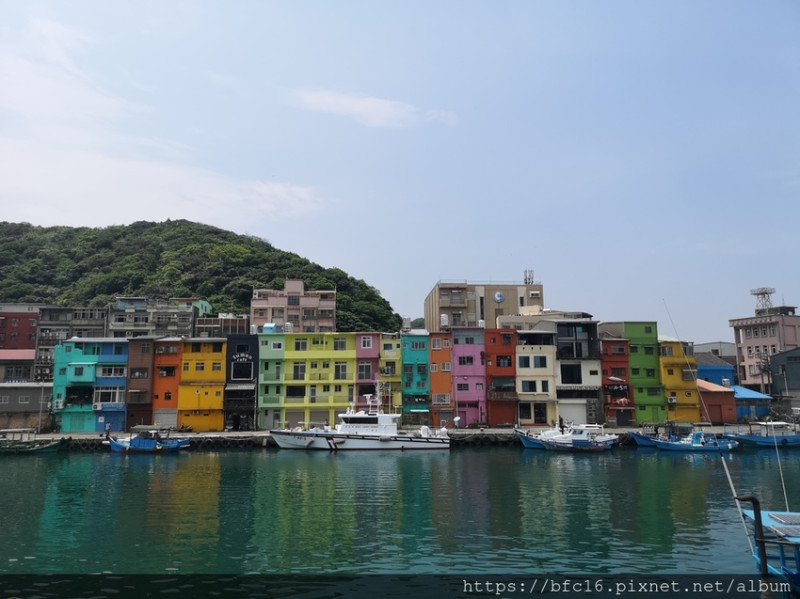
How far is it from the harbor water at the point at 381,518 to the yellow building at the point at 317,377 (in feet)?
66.3

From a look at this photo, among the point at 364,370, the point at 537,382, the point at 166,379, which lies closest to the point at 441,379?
the point at 364,370

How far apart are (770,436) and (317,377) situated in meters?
44.3

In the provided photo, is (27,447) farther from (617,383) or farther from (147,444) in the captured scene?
(617,383)

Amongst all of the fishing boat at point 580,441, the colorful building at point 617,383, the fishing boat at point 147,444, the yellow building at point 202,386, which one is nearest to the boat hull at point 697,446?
the fishing boat at point 580,441

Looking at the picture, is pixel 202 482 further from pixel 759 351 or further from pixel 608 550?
pixel 759 351

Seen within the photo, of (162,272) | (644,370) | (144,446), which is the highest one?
(162,272)

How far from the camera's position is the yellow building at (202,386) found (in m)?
64.6

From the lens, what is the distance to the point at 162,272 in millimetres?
104375

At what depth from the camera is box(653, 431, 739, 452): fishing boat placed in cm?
5303

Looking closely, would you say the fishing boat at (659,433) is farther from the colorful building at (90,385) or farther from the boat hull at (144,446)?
the colorful building at (90,385)

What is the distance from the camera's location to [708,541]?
72.2 feet

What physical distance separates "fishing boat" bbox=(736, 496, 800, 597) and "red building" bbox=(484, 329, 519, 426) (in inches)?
1913

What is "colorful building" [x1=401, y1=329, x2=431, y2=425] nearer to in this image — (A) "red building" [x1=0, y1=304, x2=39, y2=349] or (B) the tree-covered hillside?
(B) the tree-covered hillside

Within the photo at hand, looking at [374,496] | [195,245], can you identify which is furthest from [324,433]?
[195,245]
